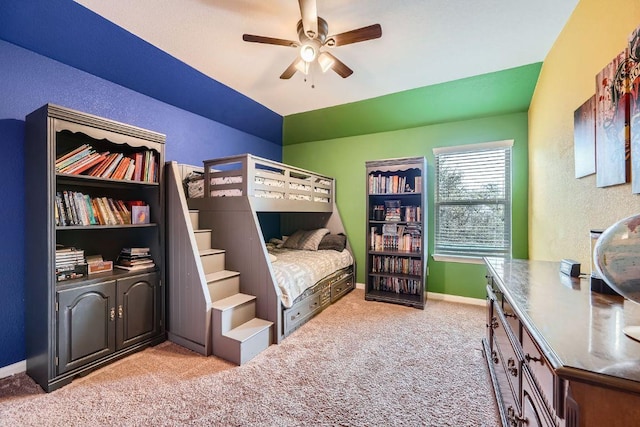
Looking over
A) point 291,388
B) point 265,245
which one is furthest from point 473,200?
point 291,388

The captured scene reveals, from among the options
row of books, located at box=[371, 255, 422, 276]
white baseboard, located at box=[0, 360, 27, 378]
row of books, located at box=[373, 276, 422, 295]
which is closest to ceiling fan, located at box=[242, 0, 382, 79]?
row of books, located at box=[371, 255, 422, 276]

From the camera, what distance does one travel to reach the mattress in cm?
255

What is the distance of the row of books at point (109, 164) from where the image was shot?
6.47ft

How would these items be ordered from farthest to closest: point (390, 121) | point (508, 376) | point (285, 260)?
point (390, 121) → point (285, 260) → point (508, 376)

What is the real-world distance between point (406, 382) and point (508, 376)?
71 centimetres

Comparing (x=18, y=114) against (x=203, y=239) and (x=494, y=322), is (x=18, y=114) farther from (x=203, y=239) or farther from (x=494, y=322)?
(x=494, y=322)

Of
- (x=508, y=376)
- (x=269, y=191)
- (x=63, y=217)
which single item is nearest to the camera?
(x=508, y=376)

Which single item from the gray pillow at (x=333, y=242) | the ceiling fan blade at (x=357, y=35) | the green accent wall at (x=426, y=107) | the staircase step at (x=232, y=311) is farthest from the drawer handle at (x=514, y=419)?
the green accent wall at (x=426, y=107)

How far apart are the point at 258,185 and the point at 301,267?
0.98m

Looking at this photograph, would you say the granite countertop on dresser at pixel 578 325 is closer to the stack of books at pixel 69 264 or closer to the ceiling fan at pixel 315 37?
the ceiling fan at pixel 315 37

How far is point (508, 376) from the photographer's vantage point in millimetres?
1367

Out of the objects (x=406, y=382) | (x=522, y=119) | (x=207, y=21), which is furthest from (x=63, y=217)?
(x=522, y=119)

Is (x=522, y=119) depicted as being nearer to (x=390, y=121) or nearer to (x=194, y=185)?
(x=390, y=121)

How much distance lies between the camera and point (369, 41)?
2.26 meters
